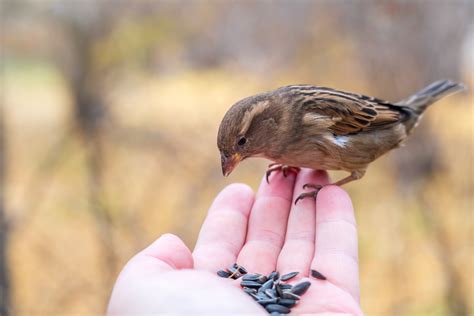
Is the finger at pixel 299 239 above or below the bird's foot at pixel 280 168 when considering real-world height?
below

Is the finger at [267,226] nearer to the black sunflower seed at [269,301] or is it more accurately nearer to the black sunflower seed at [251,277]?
the black sunflower seed at [251,277]

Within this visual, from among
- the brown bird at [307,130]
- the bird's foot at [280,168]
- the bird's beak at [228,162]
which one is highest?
the brown bird at [307,130]

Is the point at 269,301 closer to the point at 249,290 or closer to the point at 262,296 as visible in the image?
the point at 262,296

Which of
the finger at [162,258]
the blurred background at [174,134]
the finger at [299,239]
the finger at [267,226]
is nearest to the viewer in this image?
the finger at [162,258]

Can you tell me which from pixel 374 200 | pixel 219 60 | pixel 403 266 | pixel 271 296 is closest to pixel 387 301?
pixel 403 266

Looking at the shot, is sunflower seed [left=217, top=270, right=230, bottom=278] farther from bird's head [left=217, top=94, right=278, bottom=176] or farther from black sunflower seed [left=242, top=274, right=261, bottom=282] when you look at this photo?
bird's head [left=217, top=94, right=278, bottom=176]

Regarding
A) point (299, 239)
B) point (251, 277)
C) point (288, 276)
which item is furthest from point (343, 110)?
point (251, 277)

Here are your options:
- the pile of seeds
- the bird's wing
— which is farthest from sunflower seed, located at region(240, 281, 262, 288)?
the bird's wing

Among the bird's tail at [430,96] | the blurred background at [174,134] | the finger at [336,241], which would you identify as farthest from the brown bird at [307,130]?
the blurred background at [174,134]
